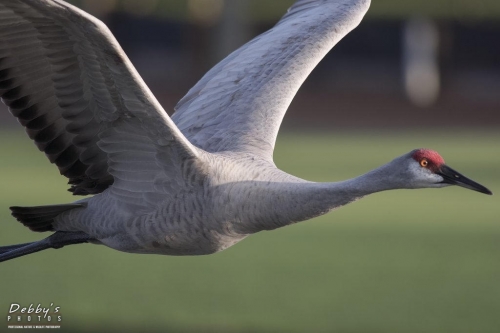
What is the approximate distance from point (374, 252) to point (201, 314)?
5.32 meters

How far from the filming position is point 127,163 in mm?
8570

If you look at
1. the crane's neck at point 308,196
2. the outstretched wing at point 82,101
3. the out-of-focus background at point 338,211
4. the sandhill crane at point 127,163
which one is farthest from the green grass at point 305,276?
the crane's neck at point 308,196

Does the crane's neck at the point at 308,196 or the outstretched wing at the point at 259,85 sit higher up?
the outstretched wing at the point at 259,85

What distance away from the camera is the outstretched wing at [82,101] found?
25.0 feet

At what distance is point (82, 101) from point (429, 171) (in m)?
2.31

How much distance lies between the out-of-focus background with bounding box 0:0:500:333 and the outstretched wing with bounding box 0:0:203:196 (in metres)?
5.55

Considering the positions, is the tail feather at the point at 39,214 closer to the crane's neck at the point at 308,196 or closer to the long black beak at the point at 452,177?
the crane's neck at the point at 308,196

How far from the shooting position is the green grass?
579 inches

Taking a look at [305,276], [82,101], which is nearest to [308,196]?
[82,101]

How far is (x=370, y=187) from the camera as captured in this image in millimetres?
8055

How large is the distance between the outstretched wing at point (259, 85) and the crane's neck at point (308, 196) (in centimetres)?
81

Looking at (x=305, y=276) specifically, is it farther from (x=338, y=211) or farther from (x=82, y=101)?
(x=82, y=101)

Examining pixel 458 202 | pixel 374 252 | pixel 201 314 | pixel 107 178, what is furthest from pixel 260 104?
pixel 458 202

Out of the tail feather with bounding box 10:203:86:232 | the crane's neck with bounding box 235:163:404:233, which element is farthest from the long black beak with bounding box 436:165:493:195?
the tail feather with bounding box 10:203:86:232
